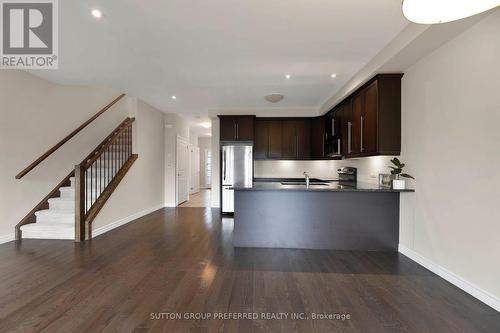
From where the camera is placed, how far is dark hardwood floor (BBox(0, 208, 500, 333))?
192 cm

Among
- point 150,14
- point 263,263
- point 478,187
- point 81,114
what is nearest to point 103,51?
point 150,14

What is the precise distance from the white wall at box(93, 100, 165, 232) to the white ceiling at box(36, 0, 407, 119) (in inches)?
46.9

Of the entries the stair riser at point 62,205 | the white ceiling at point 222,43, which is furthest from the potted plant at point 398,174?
the stair riser at point 62,205

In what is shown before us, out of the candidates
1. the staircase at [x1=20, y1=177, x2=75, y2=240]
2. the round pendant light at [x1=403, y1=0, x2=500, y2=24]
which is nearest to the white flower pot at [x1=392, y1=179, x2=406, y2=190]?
the round pendant light at [x1=403, y1=0, x2=500, y2=24]

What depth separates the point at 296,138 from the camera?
21.6 ft

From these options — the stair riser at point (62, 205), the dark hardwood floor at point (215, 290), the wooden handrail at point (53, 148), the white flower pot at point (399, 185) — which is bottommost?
the dark hardwood floor at point (215, 290)

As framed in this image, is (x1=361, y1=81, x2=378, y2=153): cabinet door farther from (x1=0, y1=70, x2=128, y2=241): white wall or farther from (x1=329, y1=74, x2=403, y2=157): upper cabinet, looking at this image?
(x1=0, y1=70, x2=128, y2=241): white wall

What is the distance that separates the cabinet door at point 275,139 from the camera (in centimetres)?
659

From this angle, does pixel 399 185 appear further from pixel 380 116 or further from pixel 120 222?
pixel 120 222

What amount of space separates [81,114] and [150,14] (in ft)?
12.3

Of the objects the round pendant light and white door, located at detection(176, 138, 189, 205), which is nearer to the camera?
the round pendant light

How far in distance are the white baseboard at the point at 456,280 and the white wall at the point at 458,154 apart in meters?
0.03

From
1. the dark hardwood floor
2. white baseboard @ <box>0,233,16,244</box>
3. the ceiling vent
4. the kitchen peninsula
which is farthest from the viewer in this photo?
the ceiling vent

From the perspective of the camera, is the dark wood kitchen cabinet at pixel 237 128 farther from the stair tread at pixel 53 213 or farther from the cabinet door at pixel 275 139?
the stair tread at pixel 53 213
